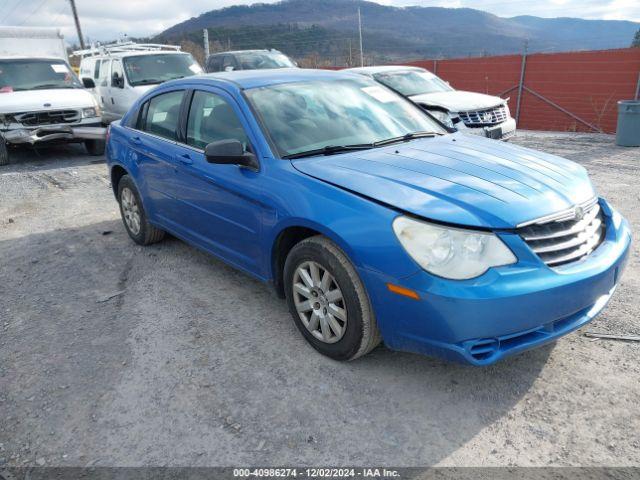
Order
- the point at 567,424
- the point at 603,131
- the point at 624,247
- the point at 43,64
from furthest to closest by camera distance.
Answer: the point at 603,131
the point at 43,64
the point at 624,247
the point at 567,424

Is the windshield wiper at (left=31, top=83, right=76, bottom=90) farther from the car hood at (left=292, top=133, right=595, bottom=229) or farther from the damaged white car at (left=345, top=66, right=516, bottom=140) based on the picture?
the car hood at (left=292, top=133, right=595, bottom=229)

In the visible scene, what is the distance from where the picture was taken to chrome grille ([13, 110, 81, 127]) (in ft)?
31.1

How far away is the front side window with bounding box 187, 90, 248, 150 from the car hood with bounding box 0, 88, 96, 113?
269 inches

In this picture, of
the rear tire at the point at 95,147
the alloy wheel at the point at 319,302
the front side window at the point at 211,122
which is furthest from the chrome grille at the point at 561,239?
the rear tire at the point at 95,147

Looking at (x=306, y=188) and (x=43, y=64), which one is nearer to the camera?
(x=306, y=188)

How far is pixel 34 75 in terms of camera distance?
10469mm

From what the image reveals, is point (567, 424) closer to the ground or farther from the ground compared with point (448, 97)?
closer to the ground

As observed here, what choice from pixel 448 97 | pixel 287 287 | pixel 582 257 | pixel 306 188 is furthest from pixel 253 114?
pixel 448 97

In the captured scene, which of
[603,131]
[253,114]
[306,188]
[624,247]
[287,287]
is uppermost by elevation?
[253,114]

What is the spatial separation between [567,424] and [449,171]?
1458mm

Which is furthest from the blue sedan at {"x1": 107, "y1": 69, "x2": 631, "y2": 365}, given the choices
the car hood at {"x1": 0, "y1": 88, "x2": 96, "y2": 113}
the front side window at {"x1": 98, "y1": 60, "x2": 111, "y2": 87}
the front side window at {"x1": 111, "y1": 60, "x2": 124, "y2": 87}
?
the front side window at {"x1": 98, "y1": 60, "x2": 111, "y2": 87}

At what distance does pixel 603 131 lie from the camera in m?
12.7

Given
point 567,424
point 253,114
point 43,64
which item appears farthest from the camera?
point 43,64

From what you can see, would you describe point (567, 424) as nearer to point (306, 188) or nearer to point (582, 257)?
point (582, 257)
